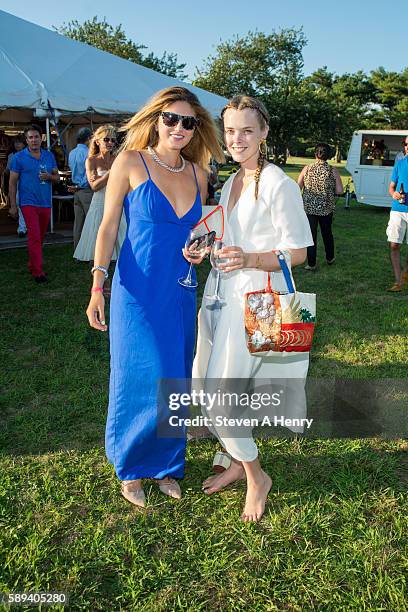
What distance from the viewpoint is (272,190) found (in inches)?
96.3

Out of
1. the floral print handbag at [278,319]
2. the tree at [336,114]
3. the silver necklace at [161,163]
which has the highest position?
the tree at [336,114]

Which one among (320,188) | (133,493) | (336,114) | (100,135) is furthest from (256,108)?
(336,114)

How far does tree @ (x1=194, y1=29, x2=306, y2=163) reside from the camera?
2003 inches

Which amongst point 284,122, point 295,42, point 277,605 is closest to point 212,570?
point 277,605

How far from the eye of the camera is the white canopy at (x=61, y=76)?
972 cm

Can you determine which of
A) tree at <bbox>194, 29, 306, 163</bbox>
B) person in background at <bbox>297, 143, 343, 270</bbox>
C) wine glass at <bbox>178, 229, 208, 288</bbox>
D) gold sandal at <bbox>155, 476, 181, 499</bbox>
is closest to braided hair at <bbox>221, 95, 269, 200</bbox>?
wine glass at <bbox>178, 229, 208, 288</bbox>

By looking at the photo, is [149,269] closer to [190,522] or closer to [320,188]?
[190,522]

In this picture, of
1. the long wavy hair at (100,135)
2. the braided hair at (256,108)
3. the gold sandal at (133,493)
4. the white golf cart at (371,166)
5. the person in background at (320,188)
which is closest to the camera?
the braided hair at (256,108)

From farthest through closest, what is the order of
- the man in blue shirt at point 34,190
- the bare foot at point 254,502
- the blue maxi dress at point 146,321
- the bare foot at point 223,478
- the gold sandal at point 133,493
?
the man in blue shirt at point 34,190
the bare foot at point 223,478
the gold sandal at point 133,493
the bare foot at point 254,502
the blue maxi dress at point 146,321

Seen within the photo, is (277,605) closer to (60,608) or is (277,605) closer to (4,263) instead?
(60,608)

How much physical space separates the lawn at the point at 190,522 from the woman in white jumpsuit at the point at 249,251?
290 mm

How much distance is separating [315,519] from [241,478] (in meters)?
0.53

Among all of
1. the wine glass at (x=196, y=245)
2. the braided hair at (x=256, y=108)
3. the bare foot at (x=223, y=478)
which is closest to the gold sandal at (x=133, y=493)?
the bare foot at (x=223, y=478)

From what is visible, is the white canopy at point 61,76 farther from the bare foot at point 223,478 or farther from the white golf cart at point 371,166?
the bare foot at point 223,478
